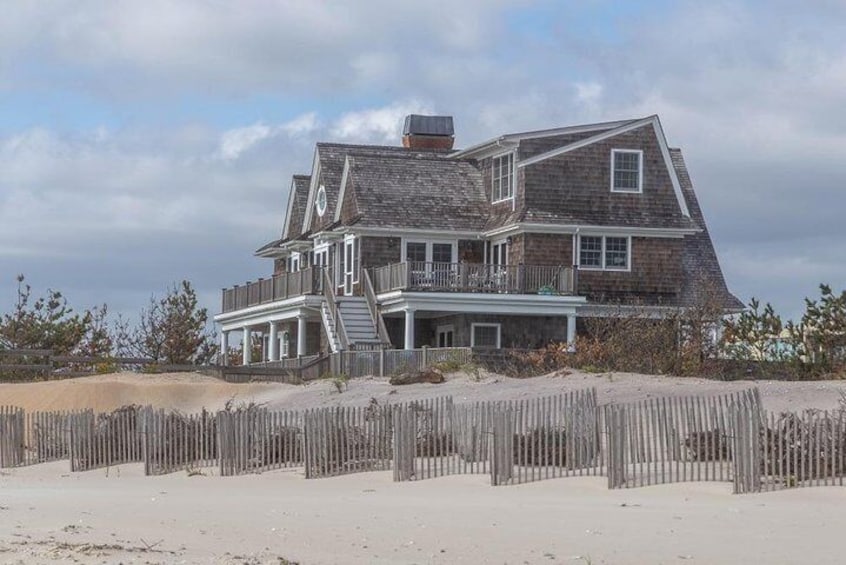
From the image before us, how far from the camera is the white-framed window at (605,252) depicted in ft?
170

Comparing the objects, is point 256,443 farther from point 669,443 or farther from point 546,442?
point 669,443

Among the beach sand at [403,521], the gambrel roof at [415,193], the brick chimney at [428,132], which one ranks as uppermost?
the brick chimney at [428,132]

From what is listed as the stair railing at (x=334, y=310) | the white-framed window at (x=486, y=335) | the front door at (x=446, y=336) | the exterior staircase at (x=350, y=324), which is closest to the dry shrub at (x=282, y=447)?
the exterior staircase at (x=350, y=324)

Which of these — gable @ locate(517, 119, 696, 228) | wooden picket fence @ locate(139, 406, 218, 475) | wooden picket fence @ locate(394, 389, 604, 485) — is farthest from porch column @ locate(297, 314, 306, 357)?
wooden picket fence @ locate(394, 389, 604, 485)

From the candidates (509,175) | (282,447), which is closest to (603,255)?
(509,175)

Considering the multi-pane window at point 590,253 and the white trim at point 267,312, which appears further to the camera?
the white trim at point 267,312

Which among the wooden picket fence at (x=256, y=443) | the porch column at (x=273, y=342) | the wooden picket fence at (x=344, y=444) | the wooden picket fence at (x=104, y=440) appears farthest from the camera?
the porch column at (x=273, y=342)

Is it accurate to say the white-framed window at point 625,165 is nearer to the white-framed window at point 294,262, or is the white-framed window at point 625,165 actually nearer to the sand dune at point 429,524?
the white-framed window at point 294,262

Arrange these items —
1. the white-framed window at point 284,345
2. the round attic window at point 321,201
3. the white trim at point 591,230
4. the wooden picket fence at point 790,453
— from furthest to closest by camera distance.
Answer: the white-framed window at point 284,345 → the round attic window at point 321,201 → the white trim at point 591,230 → the wooden picket fence at point 790,453

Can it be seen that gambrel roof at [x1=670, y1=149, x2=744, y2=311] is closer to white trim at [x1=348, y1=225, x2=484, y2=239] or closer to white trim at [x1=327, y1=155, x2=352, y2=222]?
white trim at [x1=348, y1=225, x2=484, y2=239]

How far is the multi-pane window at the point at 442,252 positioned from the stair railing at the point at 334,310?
3.43 m

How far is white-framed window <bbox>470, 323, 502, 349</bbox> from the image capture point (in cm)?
5122

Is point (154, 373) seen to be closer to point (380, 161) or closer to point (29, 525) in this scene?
point (380, 161)

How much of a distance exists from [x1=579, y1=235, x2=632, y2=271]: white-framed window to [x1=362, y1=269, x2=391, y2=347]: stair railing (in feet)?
20.9
